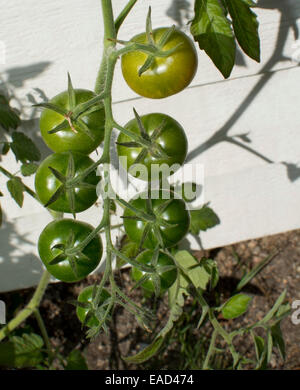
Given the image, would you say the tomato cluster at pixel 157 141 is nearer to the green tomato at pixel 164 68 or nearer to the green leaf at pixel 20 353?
the green tomato at pixel 164 68

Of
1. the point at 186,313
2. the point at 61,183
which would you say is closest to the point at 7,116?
the point at 61,183

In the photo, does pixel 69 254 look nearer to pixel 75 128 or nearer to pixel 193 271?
pixel 75 128

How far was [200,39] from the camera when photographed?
661mm

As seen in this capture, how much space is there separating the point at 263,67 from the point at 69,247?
2.20 feet

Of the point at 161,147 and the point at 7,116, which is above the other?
the point at 7,116

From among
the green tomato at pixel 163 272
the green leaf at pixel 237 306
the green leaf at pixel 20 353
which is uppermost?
the green tomato at pixel 163 272

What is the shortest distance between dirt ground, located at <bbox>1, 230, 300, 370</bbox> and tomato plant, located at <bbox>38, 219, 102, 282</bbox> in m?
0.72

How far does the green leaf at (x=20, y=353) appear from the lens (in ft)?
3.54

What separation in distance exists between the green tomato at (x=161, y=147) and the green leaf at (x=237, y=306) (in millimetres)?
385

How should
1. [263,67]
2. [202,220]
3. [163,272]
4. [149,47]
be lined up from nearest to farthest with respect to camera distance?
[149,47], [163,272], [263,67], [202,220]

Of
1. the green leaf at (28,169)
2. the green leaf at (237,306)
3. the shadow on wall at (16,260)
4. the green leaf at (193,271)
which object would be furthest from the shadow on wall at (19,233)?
the green leaf at (237,306)

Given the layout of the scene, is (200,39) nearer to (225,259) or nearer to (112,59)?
(112,59)

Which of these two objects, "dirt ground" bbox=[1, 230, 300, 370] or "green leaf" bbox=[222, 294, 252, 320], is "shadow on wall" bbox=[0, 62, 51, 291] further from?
"green leaf" bbox=[222, 294, 252, 320]

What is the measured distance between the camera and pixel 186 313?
1.41 metres
